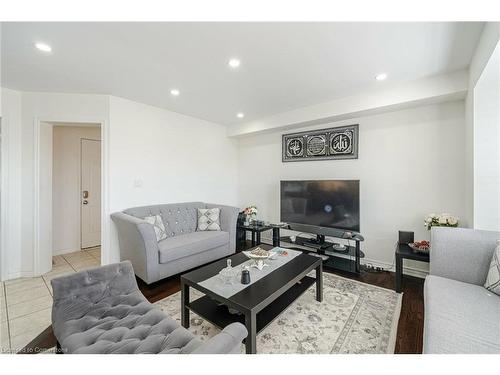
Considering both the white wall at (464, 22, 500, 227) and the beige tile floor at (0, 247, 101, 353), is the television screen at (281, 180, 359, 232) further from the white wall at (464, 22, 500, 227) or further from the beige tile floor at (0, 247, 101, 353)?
the beige tile floor at (0, 247, 101, 353)

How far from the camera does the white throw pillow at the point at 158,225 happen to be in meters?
2.75

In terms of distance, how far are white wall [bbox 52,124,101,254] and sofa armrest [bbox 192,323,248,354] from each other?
4.09 m

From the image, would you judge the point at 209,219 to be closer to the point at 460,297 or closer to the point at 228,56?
the point at 228,56

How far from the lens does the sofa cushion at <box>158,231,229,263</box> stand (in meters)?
2.49

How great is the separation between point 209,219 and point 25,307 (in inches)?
85.0

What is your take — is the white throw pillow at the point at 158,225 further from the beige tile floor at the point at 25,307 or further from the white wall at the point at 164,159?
the beige tile floor at the point at 25,307

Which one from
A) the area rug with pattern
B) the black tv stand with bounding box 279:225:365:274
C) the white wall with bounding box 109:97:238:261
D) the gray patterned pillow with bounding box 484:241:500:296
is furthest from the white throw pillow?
the gray patterned pillow with bounding box 484:241:500:296

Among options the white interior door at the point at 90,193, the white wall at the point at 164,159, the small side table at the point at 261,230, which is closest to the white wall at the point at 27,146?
the white wall at the point at 164,159

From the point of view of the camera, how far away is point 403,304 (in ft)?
6.73

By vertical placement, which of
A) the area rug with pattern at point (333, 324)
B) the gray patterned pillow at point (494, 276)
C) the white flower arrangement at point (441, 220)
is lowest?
the area rug with pattern at point (333, 324)

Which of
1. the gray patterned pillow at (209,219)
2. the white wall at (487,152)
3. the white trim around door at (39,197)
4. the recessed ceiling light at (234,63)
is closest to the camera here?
the white wall at (487,152)

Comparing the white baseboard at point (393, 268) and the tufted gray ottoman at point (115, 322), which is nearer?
the tufted gray ottoman at point (115, 322)

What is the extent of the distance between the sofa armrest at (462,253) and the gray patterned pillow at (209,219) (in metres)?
2.64
